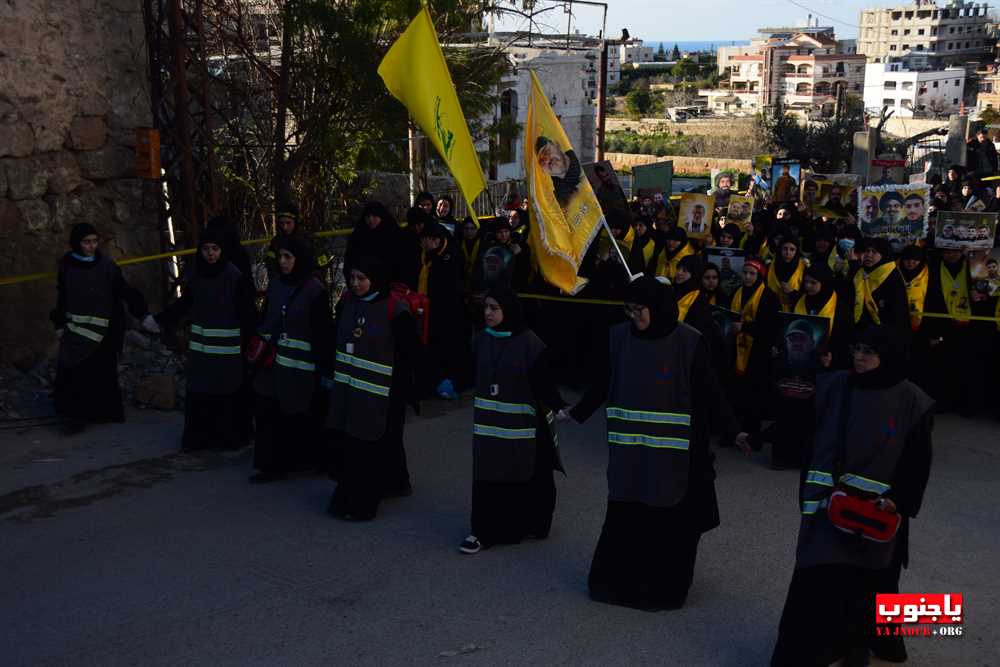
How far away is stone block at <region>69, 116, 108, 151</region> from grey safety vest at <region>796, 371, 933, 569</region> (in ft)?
25.7

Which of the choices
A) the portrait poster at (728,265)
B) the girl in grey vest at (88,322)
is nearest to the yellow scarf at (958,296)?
the portrait poster at (728,265)

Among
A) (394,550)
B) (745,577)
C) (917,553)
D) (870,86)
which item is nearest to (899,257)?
(917,553)

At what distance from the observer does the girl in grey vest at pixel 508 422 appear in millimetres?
6688

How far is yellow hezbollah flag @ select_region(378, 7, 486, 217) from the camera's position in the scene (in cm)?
764

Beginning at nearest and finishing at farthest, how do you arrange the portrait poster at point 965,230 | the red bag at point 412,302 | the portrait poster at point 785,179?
the red bag at point 412,302 → the portrait poster at point 965,230 → the portrait poster at point 785,179

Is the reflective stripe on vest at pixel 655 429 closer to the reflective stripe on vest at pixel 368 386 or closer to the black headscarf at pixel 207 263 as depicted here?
the reflective stripe on vest at pixel 368 386

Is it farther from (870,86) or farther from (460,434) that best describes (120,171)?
(870,86)

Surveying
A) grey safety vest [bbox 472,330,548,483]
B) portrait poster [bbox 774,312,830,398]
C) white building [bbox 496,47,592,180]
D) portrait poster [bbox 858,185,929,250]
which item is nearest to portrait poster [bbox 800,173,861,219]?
portrait poster [bbox 858,185,929,250]

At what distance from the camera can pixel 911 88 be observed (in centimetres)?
10362

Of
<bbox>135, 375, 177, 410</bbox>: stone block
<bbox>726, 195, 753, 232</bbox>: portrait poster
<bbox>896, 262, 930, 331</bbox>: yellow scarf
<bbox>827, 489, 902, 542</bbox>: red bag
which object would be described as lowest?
<bbox>135, 375, 177, 410</bbox>: stone block

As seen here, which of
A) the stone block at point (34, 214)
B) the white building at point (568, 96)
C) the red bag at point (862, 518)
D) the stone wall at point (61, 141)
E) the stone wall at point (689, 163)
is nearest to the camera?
the red bag at point (862, 518)

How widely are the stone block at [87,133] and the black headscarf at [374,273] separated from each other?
4651 mm

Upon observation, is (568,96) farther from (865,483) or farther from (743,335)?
(865,483)

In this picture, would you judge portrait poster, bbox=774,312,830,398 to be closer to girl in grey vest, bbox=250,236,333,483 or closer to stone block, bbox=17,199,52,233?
girl in grey vest, bbox=250,236,333,483
